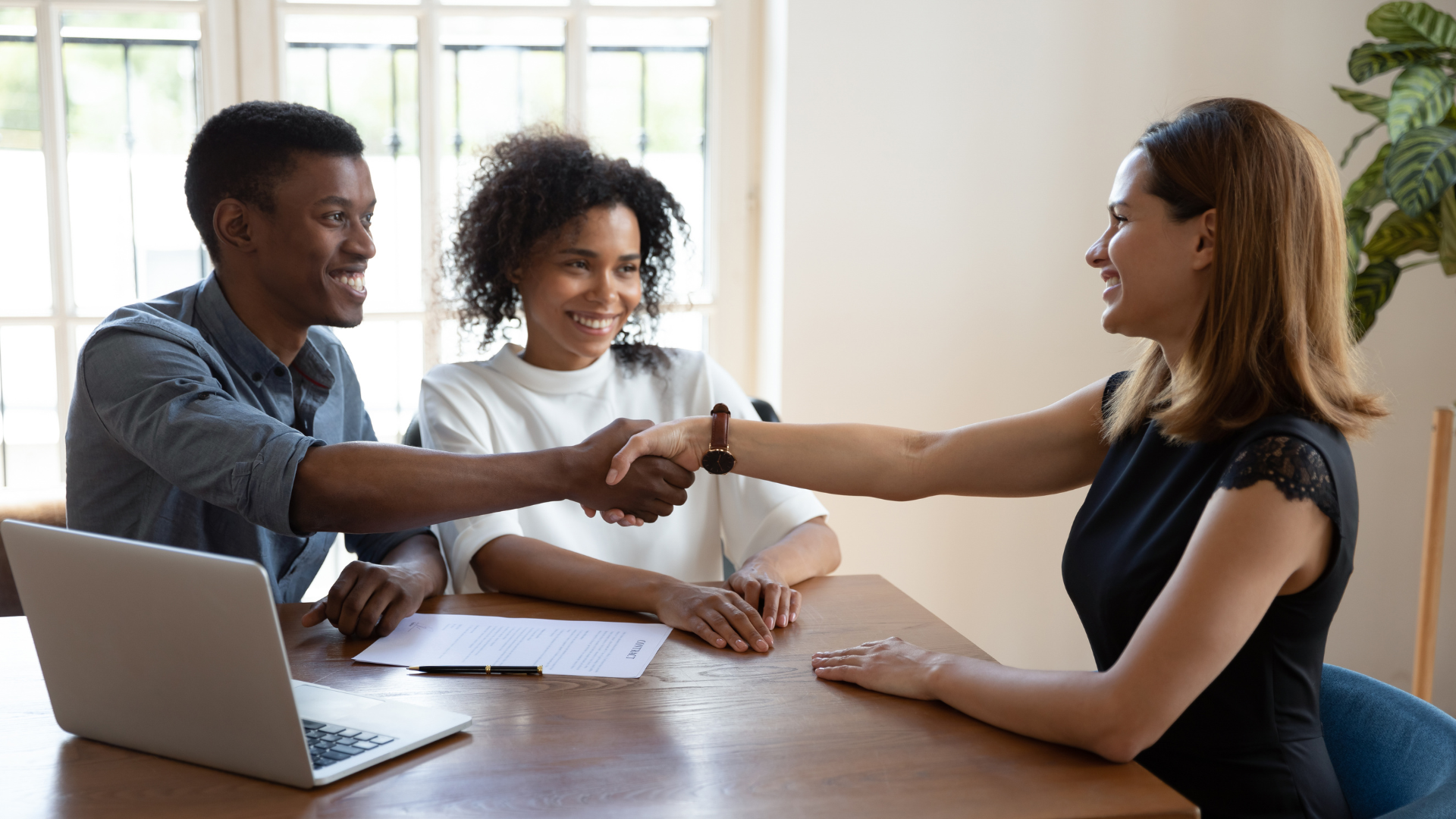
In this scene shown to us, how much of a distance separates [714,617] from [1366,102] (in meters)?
2.07

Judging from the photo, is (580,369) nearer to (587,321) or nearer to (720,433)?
(587,321)

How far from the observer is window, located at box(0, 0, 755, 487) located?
8.50ft

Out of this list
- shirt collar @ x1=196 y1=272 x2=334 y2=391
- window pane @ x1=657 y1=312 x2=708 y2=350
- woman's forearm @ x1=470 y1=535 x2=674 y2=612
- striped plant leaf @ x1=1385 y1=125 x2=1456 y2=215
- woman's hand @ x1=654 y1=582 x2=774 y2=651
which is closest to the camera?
woman's hand @ x1=654 y1=582 x2=774 y2=651

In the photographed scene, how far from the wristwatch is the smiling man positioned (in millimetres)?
52

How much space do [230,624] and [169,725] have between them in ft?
0.57

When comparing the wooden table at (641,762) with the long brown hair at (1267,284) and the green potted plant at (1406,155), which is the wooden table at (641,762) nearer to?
the long brown hair at (1267,284)

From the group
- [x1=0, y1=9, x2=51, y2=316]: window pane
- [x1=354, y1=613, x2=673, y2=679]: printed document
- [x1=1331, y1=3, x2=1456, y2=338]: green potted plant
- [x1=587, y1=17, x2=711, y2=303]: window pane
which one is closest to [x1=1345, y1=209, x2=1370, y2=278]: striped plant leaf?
[x1=1331, y1=3, x2=1456, y2=338]: green potted plant

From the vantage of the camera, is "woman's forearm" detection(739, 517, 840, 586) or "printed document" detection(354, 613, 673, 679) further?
"woman's forearm" detection(739, 517, 840, 586)

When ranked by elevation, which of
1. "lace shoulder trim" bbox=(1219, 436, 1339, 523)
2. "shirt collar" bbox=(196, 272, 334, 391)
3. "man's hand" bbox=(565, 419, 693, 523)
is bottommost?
"man's hand" bbox=(565, 419, 693, 523)

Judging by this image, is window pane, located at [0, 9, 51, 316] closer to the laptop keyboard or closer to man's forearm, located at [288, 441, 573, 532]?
man's forearm, located at [288, 441, 573, 532]

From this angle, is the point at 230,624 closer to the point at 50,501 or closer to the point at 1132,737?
the point at 1132,737

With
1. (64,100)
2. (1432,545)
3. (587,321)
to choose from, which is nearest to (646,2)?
(587,321)

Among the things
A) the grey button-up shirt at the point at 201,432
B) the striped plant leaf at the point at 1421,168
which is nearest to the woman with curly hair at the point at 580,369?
the grey button-up shirt at the point at 201,432

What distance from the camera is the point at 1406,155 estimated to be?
2.19m
